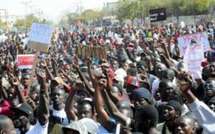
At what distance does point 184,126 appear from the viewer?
191 inches

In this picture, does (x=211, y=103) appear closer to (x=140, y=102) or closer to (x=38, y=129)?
(x=140, y=102)

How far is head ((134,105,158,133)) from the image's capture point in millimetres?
5055

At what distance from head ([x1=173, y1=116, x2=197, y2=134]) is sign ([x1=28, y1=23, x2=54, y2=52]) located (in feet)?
17.2

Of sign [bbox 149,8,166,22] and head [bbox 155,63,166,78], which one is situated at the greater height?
sign [bbox 149,8,166,22]

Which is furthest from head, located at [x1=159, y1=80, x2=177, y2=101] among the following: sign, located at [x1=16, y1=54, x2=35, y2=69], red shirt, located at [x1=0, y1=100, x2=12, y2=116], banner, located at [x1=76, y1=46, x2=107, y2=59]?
sign, located at [x1=16, y1=54, x2=35, y2=69]

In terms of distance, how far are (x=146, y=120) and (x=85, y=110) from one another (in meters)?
0.93

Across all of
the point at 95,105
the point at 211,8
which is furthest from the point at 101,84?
the point at 211,8

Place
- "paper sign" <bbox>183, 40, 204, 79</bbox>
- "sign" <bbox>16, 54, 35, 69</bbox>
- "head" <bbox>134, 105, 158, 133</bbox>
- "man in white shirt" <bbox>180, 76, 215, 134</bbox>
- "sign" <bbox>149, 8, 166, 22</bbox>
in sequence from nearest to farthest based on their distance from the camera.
Result: "head" <bbox>134, 105, 158, 133</bbox> < "man in white shirt" <bbox>180, 76, 215, 134</bbox> < "paper sign" <bbox>183, 40, 204, 79</bbox> < "sign" <bbox>16, 54, 35, 69</bbox> < "sign" <bbox>149, 8, 166, 22</bbox>

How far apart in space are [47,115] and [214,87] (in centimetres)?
187

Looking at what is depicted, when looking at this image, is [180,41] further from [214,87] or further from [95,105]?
[95,105]

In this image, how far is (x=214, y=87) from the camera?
6648 mm

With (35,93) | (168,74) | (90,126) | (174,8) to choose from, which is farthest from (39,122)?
(174,8)

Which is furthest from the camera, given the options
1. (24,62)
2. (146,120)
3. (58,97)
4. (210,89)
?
(24,62)

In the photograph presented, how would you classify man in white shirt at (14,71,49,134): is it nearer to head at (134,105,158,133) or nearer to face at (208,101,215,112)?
head at (134,105,158,133)
